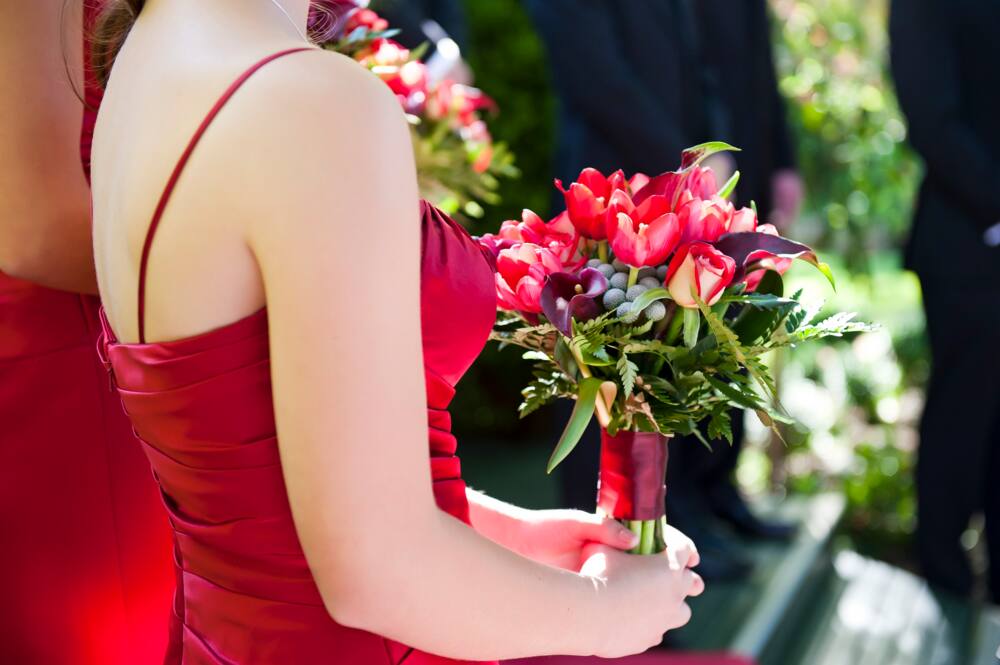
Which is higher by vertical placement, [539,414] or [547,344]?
[547,344]

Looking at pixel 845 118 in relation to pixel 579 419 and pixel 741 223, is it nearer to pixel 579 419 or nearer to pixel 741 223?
pixel 741 223

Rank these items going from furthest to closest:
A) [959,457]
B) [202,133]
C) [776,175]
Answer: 1. [776,175]
2. [959,457]
3. [202,133]

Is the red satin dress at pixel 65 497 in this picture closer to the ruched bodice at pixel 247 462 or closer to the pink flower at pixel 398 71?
the ruched bodice at pixel 247 462

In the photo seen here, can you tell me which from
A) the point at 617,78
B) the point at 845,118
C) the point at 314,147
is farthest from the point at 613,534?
the point at 845,118

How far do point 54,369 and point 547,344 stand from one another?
0.76m

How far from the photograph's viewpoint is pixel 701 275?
1.28m

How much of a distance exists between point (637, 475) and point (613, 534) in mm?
78

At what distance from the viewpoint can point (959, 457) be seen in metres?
4.18

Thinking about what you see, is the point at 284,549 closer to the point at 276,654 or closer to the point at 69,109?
the point at 276,654

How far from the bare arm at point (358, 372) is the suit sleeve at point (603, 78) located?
2.55m

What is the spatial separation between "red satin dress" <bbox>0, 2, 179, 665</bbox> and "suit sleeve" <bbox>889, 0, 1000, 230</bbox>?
10.1 ft

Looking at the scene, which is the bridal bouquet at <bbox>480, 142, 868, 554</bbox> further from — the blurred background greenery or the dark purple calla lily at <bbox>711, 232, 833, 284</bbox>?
the blurred background greenery

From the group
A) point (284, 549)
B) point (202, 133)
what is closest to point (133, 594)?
point (284, 549)

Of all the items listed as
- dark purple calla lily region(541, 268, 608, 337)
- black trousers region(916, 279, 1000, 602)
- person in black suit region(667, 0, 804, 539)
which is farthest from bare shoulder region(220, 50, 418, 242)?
black trousers region(916, 279, 1000, 602)
